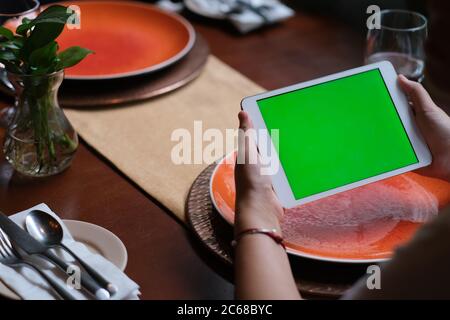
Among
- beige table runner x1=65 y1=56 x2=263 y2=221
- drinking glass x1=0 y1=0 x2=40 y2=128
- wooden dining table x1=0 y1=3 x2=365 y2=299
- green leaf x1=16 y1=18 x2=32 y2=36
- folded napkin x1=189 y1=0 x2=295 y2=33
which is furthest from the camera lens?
folded napkin x1=189 y1=0 x2=295 y2=33

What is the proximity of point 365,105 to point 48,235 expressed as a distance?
47 cm

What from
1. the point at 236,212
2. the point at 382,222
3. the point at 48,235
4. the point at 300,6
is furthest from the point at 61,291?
the point at 300,6

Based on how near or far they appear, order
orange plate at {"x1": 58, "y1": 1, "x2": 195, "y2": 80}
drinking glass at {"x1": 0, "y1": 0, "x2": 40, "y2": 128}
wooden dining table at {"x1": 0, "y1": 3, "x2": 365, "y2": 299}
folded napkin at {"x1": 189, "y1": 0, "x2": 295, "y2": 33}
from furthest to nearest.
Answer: folded napkin at {"x1": 189, "y1": 0, "x2": 295, "y2": 33} → orange plate at {"x1": 58, "y1": 1, "x2": 195, "y2": 80} → drinking glass at {"x1": 0, "y1": 0, "x2": 40, "y2": 128} → wooden dining table at {"x1": 0, "y1": 3, "x2": 365, "y2": 299}

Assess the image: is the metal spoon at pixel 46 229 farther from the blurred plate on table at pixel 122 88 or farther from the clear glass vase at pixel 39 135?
the blurred plate on table at pixel 122 88

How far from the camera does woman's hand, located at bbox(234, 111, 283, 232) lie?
88cm

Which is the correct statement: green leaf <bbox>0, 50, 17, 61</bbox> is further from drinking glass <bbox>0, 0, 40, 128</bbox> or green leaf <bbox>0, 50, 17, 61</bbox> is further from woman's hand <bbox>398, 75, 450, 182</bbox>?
woman's hand <bbox>398, 75, 450, 182</bbox>

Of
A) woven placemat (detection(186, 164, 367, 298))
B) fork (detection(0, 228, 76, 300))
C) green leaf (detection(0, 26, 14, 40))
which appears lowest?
woven placemat (detection(186, 164, 367, 298))

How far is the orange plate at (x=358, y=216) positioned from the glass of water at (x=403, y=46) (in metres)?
0.33

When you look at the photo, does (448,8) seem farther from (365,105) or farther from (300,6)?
(300,6)

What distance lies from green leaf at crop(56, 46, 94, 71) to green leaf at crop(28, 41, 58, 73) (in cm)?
1

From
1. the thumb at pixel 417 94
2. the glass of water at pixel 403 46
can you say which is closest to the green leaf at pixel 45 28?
the thumb at pixel 417 94

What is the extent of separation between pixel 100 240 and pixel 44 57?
11.5 inches

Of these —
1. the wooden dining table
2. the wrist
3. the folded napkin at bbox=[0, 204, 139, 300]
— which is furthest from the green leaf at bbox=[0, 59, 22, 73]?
the wrist

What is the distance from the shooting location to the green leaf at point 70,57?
1058mm
